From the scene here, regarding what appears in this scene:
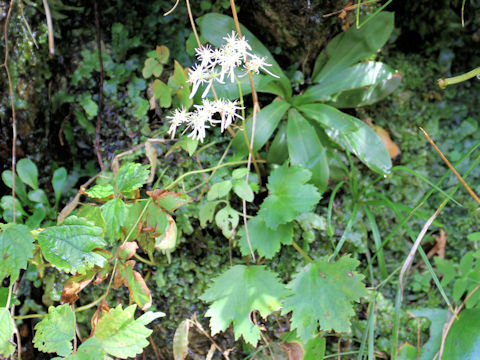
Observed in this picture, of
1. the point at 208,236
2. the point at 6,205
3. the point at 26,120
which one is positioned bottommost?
the point at 208,236

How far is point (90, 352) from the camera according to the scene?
3.84ft

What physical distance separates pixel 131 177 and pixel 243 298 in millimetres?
526

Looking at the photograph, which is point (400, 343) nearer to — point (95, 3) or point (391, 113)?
point (391, 113)

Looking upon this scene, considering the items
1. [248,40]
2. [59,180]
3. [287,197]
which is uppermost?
[248,40]

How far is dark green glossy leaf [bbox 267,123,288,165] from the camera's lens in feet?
5.52

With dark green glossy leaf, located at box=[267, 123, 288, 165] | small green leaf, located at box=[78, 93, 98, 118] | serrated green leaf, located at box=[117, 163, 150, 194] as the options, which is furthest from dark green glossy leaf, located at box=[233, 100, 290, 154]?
small green leaf, located at box=[78, 93, 98, 118]

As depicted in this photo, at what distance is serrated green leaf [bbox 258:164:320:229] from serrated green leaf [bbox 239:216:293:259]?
63 mm

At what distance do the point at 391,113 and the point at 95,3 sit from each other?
143cm

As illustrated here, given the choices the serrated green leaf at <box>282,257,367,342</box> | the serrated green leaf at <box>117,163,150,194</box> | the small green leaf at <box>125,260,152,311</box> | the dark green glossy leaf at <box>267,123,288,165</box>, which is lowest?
the serrated green leaf at <box>282,257,367,342</box>

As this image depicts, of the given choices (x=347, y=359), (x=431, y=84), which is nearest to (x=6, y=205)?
(x=347, y=359)

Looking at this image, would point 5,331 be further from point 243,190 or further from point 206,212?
point 243,190

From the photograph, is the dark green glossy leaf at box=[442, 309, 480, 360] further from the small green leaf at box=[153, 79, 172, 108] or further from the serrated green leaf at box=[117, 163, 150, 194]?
the small green leaf at box=[153, 79, 172, 108]

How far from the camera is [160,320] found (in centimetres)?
156

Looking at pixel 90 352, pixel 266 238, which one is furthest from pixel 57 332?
pixel 266 238
